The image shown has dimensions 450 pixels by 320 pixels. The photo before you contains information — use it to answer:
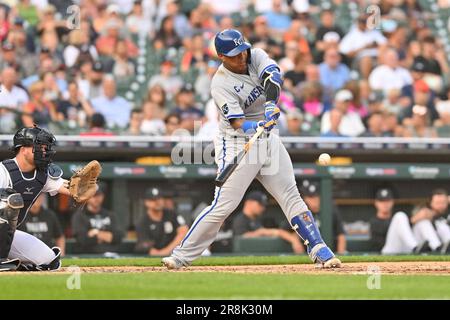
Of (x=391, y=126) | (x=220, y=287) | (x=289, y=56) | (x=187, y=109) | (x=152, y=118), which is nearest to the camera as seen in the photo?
(x=220, y=287)

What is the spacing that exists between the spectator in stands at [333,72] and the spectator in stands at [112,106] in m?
2.85

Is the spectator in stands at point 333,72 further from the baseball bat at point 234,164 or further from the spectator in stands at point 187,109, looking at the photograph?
the baseball bat at point 234,164

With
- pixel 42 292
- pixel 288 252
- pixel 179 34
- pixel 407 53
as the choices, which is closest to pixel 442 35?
pixel 407 53

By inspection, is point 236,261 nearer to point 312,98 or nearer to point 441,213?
point 441,213

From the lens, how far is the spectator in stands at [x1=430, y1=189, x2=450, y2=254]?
43.5ft

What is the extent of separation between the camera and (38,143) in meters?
8.54

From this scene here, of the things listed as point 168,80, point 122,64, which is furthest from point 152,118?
point 122,64

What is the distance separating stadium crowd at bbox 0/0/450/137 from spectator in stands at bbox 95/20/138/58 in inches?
0.8

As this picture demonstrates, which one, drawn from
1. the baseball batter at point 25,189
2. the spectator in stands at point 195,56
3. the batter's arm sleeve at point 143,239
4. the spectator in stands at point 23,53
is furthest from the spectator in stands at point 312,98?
the baseball batter at point 25,189

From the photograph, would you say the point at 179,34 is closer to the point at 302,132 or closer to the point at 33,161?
the point at 302,132

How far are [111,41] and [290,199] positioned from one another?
7.44 metres

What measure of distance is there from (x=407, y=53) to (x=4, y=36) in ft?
19.3

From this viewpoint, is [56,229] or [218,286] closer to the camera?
[218,286]

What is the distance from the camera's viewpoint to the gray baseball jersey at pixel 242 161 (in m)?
8.55
